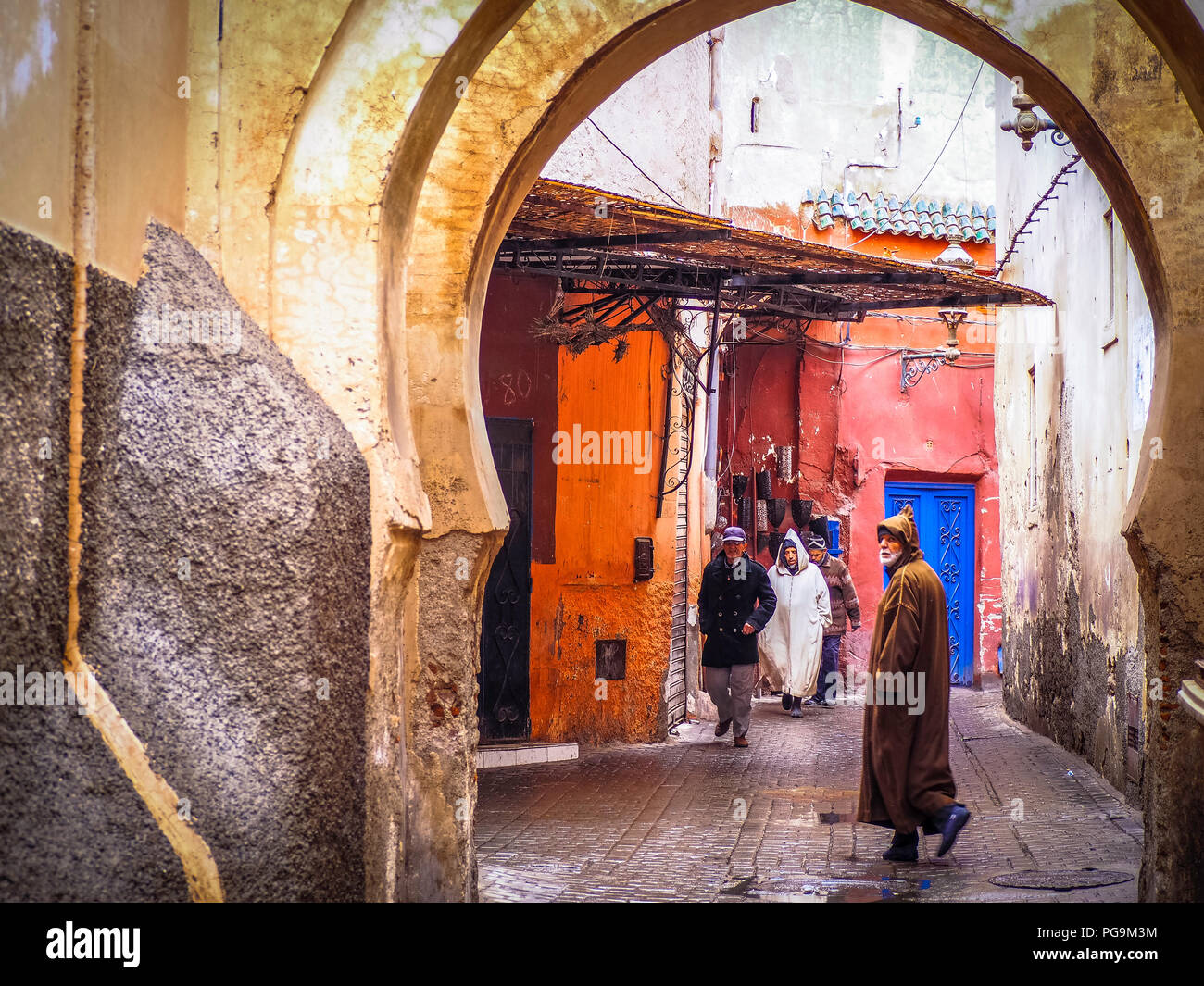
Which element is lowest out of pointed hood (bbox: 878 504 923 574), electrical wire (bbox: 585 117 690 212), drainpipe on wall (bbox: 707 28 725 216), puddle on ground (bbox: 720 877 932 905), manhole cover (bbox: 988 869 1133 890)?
puddle on ground (bbox: 720 877 932 905)

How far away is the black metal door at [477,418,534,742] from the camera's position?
33.9 ft

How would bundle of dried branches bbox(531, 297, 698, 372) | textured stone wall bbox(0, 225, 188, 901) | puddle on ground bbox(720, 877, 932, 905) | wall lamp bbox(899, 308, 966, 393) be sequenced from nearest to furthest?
textured stone wall bbox(0, 225, 188, 901) < puddle on ground bbox(720, 877, 932, 905) < bundle of dried branches bbox(531, 297, 698, 372) < wall lamp bbox(899, 308, 966, 393)

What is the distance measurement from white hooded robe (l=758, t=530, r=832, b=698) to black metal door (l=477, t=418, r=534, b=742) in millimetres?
4391

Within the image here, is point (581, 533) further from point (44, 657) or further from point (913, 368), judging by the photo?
point (913, 368)

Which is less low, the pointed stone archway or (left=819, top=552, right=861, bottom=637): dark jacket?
the pointed stone archway

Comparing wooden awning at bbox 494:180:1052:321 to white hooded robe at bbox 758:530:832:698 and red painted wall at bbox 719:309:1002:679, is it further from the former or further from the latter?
red painted wall at bbox 719:309:1002:679

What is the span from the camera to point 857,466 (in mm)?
17109

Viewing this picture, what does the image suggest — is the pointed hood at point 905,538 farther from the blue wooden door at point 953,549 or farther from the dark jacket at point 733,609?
the blue wooden door at point 953,549

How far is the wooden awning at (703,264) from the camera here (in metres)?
7.73

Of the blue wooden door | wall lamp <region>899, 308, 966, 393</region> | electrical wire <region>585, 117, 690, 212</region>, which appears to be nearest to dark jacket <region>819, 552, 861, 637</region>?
the blue wooden door

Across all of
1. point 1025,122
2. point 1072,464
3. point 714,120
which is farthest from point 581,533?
point 714,120

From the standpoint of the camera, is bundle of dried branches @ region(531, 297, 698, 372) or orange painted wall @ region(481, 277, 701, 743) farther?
orange painted wall @ region(481, 277, 701, 743)

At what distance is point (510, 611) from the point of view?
34.5ft

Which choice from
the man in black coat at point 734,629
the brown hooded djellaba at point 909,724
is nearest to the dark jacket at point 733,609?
the man in black coat at point 734,629
